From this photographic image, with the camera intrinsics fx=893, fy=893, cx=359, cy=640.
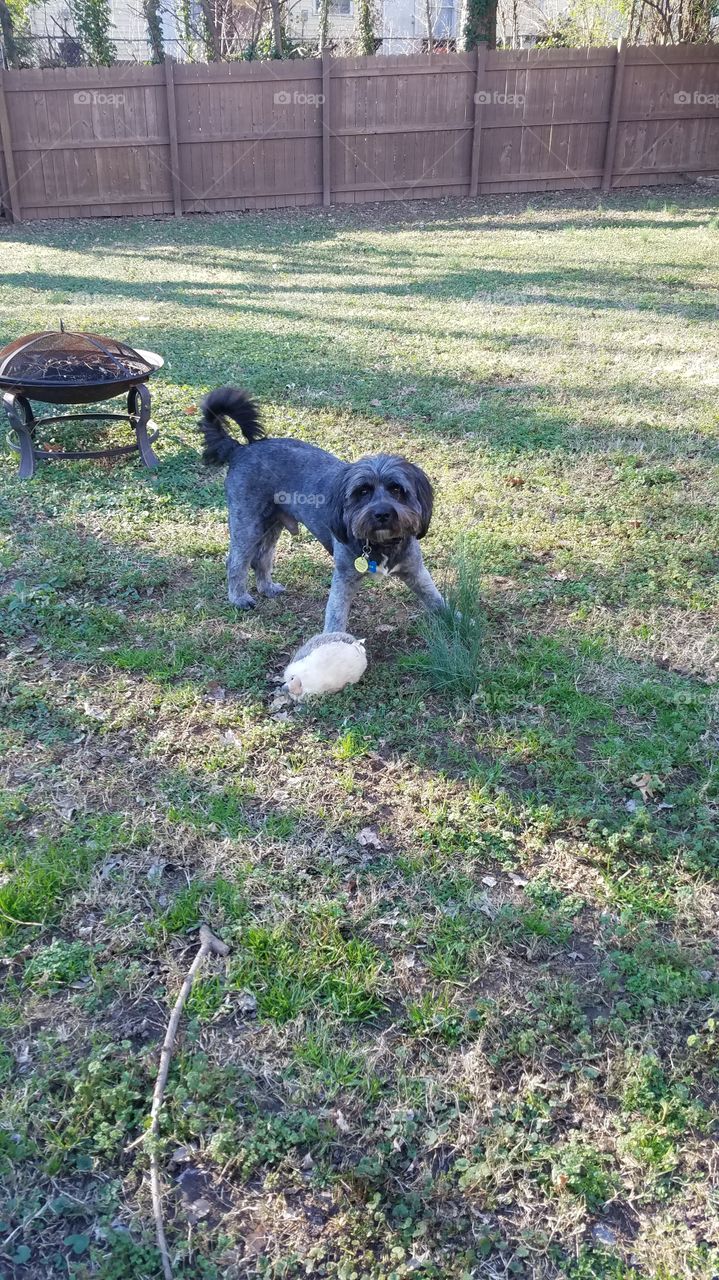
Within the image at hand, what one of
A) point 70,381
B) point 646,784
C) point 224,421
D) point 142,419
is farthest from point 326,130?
point 646,784

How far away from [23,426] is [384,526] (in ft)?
11.8

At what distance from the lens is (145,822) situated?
3.16m

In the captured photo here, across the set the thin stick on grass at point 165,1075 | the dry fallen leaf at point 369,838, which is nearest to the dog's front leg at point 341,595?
the dry fallen leaf at point 369,838

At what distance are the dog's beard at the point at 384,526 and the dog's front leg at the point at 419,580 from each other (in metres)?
0.33

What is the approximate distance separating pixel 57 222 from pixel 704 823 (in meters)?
17.5

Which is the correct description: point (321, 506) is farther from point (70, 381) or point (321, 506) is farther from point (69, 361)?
point (69, 361)

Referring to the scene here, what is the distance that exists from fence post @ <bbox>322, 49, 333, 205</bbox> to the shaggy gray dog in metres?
14.8

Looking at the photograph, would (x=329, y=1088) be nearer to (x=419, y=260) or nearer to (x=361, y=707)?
(x=361, y=707)

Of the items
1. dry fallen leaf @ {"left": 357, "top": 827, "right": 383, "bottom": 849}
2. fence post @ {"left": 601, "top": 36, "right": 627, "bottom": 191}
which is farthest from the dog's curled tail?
fence post @ {"left": 601, "top": 36, "right": 627, "bottom": 191}

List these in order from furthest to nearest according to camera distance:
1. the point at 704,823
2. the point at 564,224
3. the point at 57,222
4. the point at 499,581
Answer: the point at 57,222 → the point at 564,224 → the point at 499,581 → the point at 704,823

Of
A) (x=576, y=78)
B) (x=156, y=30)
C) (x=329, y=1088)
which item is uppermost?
(x=156, y=30)

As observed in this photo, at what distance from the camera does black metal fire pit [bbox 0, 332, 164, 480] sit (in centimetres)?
578

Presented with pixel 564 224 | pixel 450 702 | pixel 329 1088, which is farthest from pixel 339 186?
pixel 329 1088

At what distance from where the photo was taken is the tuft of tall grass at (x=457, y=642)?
3.84 metres
